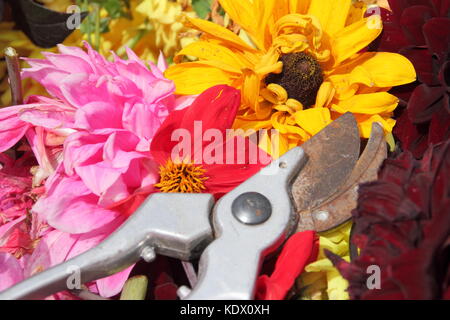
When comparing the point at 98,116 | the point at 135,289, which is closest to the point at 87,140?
the point at 98,116

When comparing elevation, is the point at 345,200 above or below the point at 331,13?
below

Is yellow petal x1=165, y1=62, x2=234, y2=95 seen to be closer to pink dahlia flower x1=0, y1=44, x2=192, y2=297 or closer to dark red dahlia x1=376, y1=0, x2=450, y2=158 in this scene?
pink dahlia flower x1=0, y1=44, x2=192, y2=297

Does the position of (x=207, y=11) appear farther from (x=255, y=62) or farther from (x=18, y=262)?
Result: (x=18, y=262)

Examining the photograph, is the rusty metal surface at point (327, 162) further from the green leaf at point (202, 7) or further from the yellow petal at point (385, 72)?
the green leaf at point (202, 7)

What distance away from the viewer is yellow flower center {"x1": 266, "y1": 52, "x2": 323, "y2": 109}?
512mm

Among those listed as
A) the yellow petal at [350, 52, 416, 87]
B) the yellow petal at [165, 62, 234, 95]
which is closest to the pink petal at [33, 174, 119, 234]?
the yellow petal at [165, 62, 234, 95]

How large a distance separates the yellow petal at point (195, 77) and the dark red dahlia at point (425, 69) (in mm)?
160

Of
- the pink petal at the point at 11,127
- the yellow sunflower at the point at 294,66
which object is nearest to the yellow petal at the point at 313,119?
the yellow sunflower at the point at 294,66

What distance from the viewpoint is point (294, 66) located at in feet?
1.68

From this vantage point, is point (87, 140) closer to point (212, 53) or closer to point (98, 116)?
point (98, 116)

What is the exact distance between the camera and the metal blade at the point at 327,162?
1.42 feet

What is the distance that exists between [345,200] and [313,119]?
9 centimetres

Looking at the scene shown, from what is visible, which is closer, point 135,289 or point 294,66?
point 135,289

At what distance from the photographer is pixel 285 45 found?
20.1 inches
